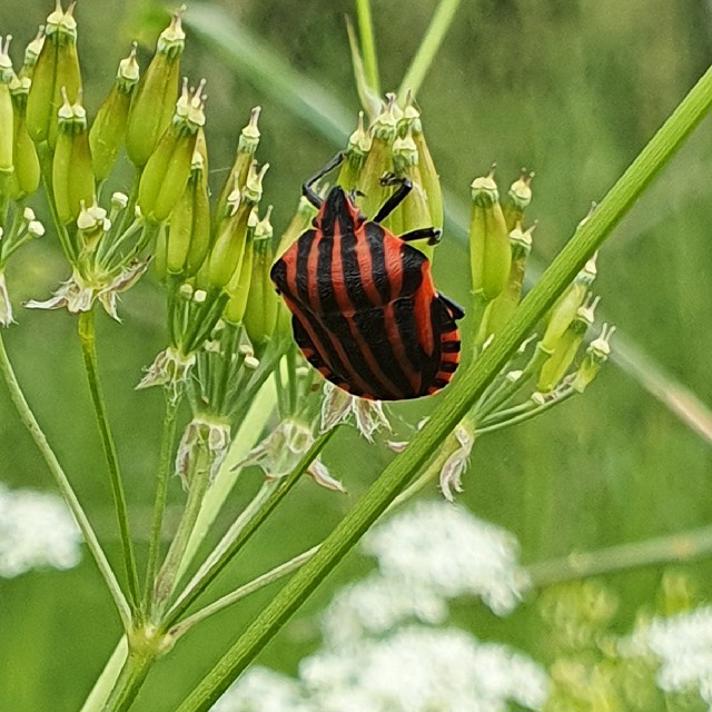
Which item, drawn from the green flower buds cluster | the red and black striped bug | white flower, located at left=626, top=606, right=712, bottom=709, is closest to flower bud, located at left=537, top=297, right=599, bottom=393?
the red and black striped bug

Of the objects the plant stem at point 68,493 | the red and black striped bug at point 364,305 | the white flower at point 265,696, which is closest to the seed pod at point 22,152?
the plant stem at point 68,493

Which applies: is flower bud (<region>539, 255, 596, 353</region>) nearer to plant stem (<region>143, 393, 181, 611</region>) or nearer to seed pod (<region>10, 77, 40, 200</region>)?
plant stem (<region>143, 393, 181, 611</region>)

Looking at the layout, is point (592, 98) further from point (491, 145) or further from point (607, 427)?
point (607, 427)

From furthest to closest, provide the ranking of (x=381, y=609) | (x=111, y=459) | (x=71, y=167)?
1. (x=381, y=609)
2. (x=71, y=167)
3. (x=111, y=459)

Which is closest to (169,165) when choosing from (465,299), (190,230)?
(190,230)

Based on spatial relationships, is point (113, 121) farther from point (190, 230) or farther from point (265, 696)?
point (265, 696)

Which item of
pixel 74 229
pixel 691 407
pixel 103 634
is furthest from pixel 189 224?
pixel 103 634

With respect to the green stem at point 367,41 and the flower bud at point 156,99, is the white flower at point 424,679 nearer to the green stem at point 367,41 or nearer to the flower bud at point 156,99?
the green stem at point 367,41
